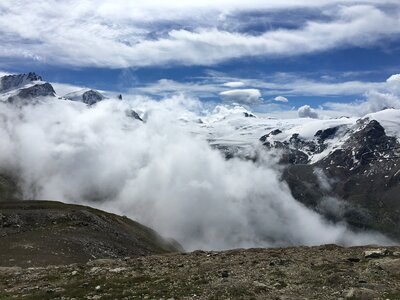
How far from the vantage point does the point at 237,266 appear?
50.9 m

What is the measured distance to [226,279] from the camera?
44875mm

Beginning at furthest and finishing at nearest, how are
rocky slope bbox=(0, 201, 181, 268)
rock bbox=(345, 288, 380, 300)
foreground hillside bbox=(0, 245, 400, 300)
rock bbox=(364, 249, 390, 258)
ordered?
rocky slope bbox=(0, 201, 181, 268), rock bbox=(364, 249, 390, 258), foreground hillside bbox=(0, 245, 400, 300), rock bbox=(345, 288, 380, 300)

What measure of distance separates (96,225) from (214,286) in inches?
3956

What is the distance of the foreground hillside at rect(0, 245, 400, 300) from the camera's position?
132 ft

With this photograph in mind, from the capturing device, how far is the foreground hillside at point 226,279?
40094 millimetres

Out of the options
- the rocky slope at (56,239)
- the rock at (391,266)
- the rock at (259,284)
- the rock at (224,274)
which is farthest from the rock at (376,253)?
the rocky slope at (56,239)

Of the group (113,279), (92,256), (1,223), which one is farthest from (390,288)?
(1,223)

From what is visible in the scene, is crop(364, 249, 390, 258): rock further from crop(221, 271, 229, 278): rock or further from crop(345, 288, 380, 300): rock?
crop(221, 271, 229, 278): rock

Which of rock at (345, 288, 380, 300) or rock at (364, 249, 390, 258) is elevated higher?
rock at (345, 288, 380, 300)

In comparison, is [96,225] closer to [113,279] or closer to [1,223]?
[1,223]

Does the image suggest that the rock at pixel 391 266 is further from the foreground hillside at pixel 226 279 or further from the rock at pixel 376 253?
the rock at pixel 376 253

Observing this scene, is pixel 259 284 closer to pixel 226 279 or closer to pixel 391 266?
pixel 226 279

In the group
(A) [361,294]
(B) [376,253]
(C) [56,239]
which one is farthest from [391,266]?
(C) [56,239]

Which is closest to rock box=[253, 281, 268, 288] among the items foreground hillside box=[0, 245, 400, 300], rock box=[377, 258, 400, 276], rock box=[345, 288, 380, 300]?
foreground hillside box=[0, 245, 400, 300]
